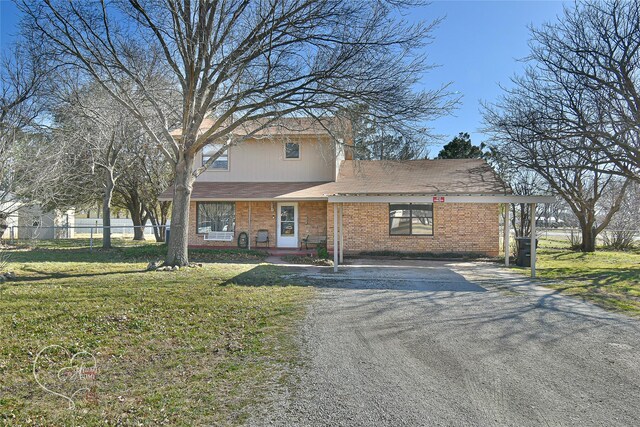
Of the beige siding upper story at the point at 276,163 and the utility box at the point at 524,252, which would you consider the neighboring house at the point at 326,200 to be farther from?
the utility box at the point at 524,252

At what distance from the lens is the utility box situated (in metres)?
13.1

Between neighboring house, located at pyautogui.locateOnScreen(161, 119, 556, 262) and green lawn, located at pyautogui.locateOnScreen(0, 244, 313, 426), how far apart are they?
7.04m

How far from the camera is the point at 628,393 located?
3785 millimetres

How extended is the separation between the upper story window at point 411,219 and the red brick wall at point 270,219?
9.59 feet

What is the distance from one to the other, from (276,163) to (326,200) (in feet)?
10.5

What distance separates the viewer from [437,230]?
15398 mm

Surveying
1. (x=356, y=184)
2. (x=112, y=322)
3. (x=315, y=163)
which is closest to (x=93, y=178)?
(x=315, y=163)

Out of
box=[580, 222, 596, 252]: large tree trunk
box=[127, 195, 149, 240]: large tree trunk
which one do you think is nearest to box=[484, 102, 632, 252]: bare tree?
box=[580, 222, 596, 252]: large tree trunk

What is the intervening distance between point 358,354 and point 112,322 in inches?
143

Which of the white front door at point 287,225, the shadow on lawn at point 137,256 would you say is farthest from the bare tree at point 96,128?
the white front door at point 287,225

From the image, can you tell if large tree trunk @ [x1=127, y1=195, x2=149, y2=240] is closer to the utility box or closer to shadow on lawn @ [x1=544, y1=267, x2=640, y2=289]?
the utility box

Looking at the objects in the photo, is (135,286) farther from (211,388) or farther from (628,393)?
(628,393)

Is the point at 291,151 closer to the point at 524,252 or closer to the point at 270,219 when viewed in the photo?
the point at 270,219

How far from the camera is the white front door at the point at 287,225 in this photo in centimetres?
1680
